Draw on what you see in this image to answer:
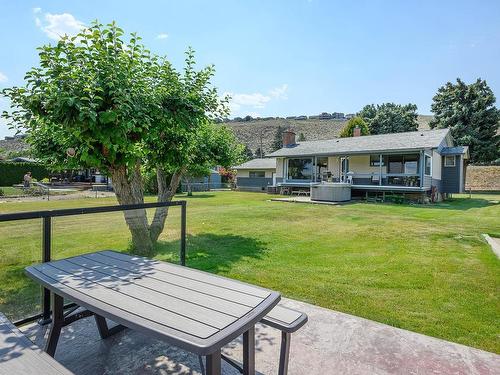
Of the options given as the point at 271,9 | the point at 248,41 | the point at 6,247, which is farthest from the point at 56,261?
the point at 248,41

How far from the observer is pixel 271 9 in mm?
9828

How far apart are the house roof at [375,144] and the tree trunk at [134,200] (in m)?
16.7

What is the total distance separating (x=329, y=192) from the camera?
687 inches

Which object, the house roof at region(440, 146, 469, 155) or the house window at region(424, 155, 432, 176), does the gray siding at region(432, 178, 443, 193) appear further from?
the house roof at region(440, 146, 469, 155)

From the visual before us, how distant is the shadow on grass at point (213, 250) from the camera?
14.1 ft

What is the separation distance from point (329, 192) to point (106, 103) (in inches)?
591

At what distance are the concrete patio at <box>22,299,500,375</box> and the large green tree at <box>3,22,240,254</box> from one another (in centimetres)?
144

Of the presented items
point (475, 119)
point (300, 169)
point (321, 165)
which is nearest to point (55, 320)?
point (321, 165)

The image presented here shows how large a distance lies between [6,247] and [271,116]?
104 meters

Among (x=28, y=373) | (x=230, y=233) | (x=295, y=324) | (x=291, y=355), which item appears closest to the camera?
(x=28, y=373)

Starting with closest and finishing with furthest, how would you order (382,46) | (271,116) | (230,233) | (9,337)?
(9,337), (230,233), (382,46), (271,116)

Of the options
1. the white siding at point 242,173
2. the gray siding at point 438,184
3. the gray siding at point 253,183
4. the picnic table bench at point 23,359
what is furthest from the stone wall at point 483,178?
the picnic table bench at point 23,359

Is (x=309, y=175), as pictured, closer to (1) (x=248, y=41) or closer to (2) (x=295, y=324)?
(1) (x=248, y=41)

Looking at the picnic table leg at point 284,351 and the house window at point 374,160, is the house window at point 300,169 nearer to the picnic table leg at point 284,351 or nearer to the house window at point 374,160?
the house window at point 374,160
